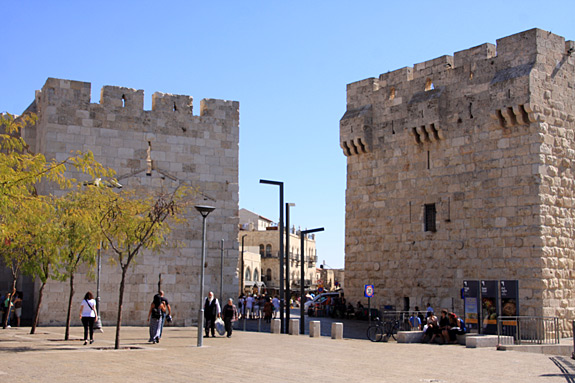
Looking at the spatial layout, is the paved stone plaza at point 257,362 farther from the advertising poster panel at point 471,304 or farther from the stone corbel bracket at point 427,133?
the stone corbel bracket at point 427,133

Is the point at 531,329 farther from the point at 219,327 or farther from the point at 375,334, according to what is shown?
the point at 219,327

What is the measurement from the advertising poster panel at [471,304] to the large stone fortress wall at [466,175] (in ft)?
5.01

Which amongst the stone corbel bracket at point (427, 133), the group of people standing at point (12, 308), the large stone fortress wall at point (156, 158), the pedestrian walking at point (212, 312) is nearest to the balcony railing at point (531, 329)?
the stone corbel bracket at point (427, 133)

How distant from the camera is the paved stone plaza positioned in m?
9.69

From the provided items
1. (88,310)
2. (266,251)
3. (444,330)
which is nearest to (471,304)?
(444,330)

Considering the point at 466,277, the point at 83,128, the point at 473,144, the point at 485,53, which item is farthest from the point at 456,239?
the point at 83,128

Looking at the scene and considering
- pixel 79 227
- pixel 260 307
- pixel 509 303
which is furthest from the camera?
pixel 260 307

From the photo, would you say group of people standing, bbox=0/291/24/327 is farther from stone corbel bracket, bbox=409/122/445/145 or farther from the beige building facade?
the beige building facade

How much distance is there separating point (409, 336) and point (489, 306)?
10.4 feet

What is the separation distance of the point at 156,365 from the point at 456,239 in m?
14.6

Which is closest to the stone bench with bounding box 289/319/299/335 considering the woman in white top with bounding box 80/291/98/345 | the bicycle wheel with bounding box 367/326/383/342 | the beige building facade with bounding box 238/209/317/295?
the bicycle wheel with bounding box 367/326/383/342

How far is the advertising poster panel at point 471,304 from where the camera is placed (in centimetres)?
2019

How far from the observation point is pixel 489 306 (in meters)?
19.8

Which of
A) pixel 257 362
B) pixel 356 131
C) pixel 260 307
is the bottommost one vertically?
pixel 257 362
